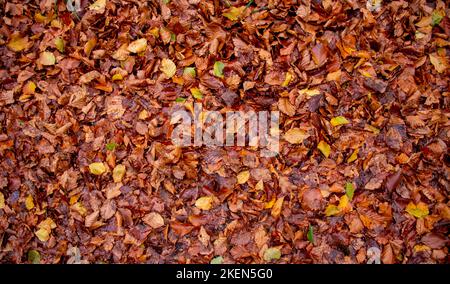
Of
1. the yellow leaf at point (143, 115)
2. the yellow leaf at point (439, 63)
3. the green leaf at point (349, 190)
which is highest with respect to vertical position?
the yellow leaf at point (439, 63)

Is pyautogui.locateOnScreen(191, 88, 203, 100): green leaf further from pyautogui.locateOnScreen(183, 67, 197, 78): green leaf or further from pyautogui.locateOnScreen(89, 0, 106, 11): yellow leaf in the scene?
pyautogui.locateOnScreen(89, 0, 106, 11): yellow leaf

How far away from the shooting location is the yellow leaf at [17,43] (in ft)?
7.63

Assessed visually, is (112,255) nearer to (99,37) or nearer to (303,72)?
(99,37)

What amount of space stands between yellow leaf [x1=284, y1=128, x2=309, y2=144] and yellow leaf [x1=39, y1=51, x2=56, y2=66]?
5.09 ft

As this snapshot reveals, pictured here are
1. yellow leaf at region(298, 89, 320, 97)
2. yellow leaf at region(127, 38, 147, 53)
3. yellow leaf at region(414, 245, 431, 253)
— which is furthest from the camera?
yellow leaf at region(127, 38, 147, 53)

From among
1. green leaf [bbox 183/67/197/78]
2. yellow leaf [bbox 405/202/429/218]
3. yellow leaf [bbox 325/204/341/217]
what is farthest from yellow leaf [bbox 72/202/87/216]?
yellow leaf [bbox 405/202/429/218]

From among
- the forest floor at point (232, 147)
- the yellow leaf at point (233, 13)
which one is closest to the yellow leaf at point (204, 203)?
the forest floor at point (232, 147)

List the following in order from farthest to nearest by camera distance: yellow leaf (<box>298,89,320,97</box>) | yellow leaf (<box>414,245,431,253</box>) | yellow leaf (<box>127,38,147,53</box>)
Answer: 1. yellow leaf (<box>127,38,147,53</box>)
2. yellow leaf (<box>298,89,320,97</box>)
3. yellow leaf (<box>414,245,431,253</box>)

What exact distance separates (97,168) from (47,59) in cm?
79

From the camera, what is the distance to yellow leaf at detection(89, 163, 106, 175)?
7.08 ft

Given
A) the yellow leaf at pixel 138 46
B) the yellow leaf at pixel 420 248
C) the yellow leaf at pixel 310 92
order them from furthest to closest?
the yellow leaf at pixel 138 46 < the yellow leaf at pixel 310 92 < the yellow leaf at pixel 420 248

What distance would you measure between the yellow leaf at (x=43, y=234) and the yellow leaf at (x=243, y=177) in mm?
1196

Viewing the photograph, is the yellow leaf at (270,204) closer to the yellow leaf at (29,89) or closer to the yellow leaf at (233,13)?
the yellow leaf at (233,13)
